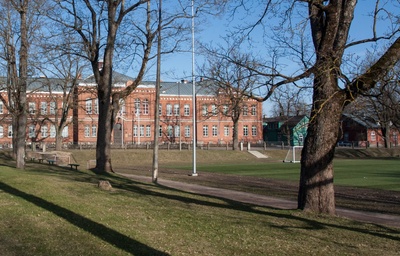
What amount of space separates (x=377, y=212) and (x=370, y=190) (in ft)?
28.0

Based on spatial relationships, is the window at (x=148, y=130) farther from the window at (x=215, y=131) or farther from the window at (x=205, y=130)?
the window at (x=215, y=131)

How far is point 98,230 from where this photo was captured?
823 centimetres

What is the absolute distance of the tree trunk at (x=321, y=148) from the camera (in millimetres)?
10852

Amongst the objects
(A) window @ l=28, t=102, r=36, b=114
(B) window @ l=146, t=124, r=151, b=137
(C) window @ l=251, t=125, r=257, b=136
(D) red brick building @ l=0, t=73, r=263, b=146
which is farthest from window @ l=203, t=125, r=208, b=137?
(A) window @ l=28, t=102, r=36, b=114

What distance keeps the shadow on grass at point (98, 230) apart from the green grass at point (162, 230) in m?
0.01

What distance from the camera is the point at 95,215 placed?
9.63m

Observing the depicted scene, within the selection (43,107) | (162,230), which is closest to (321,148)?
(162,230)

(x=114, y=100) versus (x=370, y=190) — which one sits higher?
(x=114, y=100)

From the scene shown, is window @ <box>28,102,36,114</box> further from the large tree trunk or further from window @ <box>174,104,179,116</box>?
window @ <box>174,104,179,116</box>

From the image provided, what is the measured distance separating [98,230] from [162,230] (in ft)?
3.71

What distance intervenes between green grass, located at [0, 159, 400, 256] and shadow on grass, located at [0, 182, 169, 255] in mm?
14

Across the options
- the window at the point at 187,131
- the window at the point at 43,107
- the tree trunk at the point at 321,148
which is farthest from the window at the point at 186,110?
the tree trunk at the point at 321,148

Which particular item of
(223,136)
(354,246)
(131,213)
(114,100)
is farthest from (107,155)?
(223,136)

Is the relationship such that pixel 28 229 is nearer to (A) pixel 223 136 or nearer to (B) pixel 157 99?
(B) pixel 157 99
